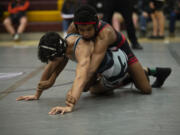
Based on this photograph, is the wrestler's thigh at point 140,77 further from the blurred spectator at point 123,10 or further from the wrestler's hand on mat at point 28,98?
the blurred spectator at point 123,10

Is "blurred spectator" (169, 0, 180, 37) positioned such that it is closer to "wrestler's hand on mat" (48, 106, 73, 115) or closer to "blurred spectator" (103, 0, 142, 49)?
"blurred spectator" (103, 0, 142, 49)

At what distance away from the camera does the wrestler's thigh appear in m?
3.74

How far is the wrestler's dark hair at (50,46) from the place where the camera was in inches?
125

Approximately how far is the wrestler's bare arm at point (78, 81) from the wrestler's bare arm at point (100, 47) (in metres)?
0.11

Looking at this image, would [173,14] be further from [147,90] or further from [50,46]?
[50,46]

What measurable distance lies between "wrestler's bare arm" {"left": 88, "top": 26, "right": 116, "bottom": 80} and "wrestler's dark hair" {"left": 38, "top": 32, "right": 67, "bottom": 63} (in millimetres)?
284

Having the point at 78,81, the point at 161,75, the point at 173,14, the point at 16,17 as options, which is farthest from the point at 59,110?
the point at 173,14

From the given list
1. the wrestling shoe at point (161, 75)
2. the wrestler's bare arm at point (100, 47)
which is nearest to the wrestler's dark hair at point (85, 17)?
the wrestler's bare arm at point (100, 47)

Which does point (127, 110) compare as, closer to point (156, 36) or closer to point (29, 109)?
point (29, 109)

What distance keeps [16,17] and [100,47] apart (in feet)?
22.8

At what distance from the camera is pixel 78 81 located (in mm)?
3055

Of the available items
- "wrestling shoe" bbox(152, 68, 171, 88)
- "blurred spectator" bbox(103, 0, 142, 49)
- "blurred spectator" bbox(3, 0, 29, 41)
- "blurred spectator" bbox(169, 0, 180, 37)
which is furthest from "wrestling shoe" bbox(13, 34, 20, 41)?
"wrestling shoe" bbox(152, 68, 171, 88)

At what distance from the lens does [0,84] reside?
4379 millimetres

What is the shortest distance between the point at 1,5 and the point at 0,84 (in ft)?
21.1
